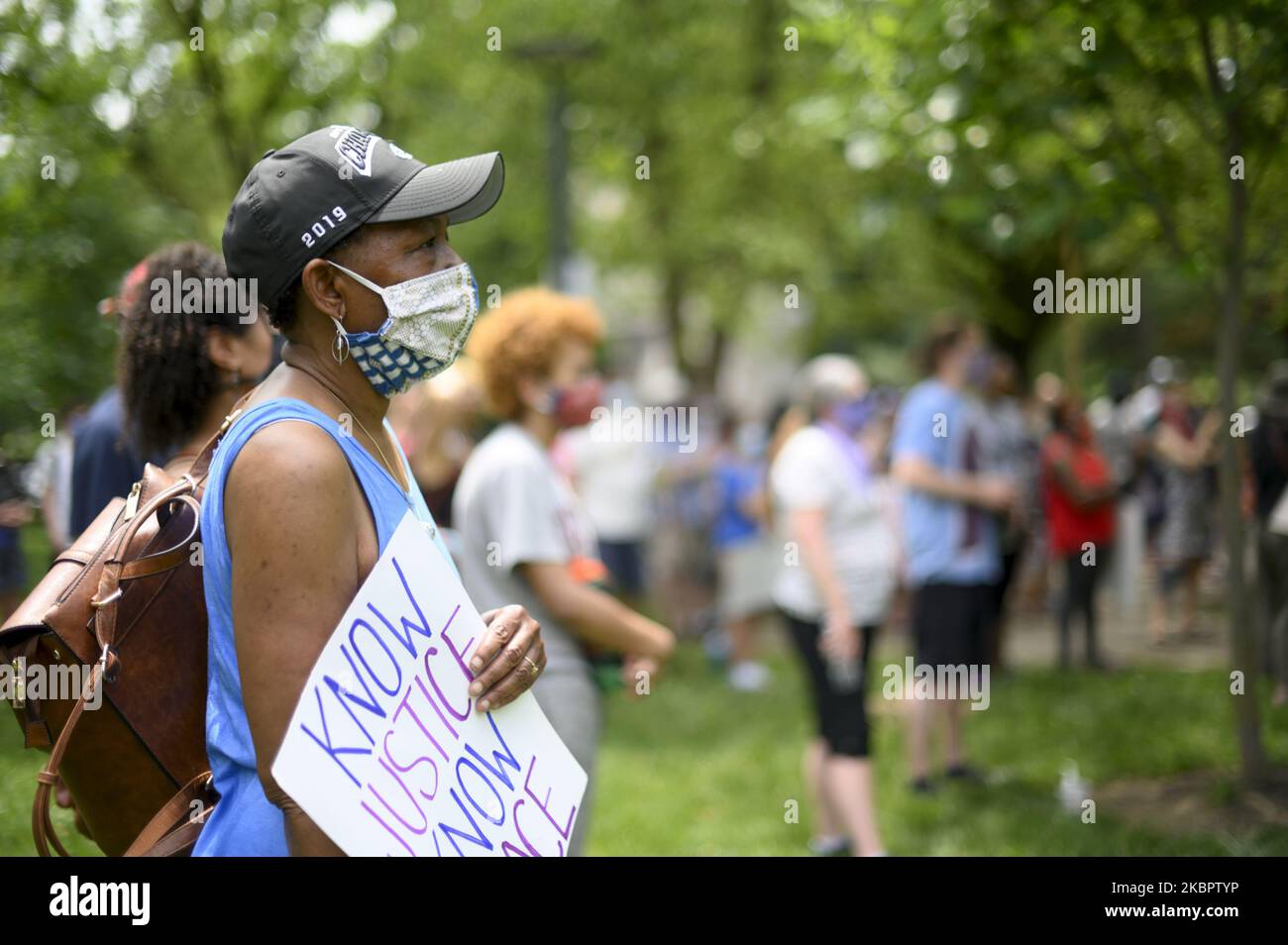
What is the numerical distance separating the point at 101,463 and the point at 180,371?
2.33 ft

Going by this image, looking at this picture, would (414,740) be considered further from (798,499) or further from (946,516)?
(946,516)

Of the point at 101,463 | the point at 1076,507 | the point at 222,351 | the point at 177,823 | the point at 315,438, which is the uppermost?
the point at 222,351

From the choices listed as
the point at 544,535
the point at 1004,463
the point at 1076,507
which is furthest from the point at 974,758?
the point at 544,535

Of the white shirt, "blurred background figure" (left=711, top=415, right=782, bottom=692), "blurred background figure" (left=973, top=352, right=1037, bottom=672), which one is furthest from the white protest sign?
"blurred background figure" (left=711, top=415, right=782, bottom=692)

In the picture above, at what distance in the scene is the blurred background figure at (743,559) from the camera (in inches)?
414

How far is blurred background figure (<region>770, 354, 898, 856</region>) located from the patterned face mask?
3.39m

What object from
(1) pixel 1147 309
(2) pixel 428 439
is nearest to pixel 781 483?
(2) pixel 428 439

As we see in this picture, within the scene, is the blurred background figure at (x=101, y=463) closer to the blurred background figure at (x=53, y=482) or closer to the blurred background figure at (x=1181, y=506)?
the blurred background figure at (x=53, y=482)

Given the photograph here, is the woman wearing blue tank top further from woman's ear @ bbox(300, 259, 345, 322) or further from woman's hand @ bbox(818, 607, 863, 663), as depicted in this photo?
woman's hand @ bbox(818, 607, 863, 663)

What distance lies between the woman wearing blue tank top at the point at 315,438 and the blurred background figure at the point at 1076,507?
8235 millimetres

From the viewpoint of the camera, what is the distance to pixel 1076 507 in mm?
9891
